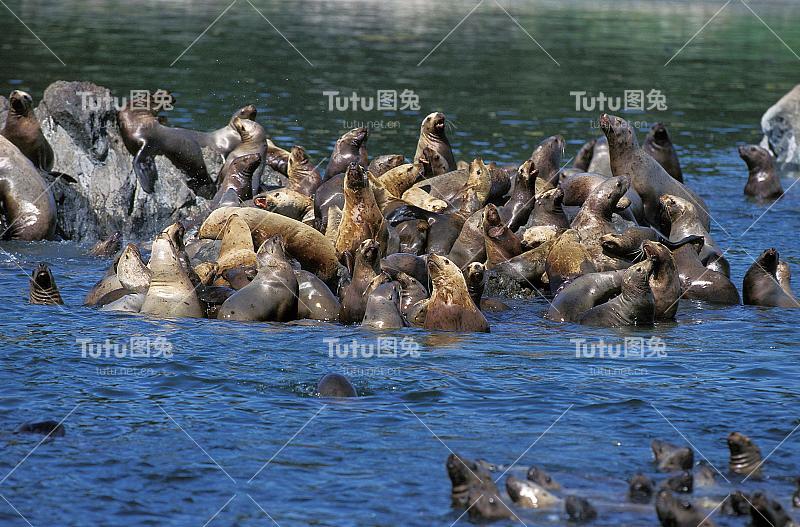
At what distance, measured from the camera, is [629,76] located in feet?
122

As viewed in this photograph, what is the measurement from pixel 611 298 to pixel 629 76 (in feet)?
85.6

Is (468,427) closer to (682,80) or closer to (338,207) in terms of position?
(338,207)

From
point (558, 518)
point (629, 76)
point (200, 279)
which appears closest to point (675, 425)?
point (558, 518)

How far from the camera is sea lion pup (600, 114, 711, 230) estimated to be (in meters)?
16.7

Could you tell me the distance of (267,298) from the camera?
11.5m

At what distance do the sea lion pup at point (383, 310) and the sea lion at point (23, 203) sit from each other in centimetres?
620

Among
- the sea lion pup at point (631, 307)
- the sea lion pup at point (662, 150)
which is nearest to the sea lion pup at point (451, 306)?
the sea lion pup at point (631, 307)

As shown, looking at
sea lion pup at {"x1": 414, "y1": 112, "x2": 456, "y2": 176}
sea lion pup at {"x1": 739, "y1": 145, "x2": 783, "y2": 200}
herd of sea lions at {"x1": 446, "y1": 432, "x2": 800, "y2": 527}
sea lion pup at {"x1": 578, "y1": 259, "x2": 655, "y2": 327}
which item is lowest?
herd of sea lions at {"x1": 446, "y1": 432, "x2": 800, "y2": 527}

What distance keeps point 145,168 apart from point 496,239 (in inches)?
241

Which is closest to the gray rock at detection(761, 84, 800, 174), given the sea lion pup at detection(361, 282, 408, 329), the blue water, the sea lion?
the blue water

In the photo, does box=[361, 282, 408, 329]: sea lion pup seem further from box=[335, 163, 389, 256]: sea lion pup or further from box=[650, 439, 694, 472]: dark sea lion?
box=[650, 439, 694, 472]: dark sea lion

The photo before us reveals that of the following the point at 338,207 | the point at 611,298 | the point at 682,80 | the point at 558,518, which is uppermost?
the point at 682,80

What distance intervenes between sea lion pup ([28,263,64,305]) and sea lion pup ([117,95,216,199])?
16.9 feet

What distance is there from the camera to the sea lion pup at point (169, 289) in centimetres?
1169
